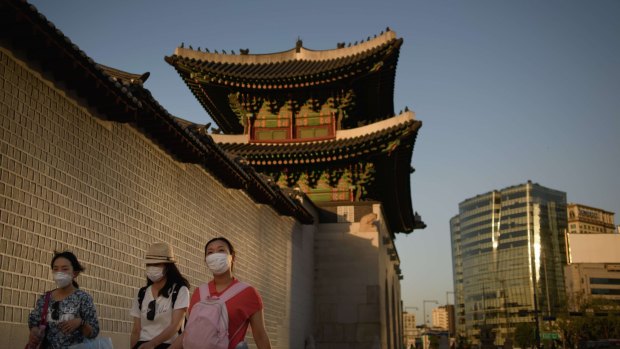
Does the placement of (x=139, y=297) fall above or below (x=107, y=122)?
below

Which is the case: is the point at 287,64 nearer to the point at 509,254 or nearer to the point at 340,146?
the point at 340,146

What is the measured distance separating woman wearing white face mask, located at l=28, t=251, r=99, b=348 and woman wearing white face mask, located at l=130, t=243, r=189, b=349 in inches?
16.3

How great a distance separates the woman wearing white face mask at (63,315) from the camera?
5324mm

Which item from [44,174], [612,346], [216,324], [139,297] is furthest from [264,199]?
[612,346]

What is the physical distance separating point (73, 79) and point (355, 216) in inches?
602

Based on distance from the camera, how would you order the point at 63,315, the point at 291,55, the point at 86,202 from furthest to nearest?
the point at 291,55
the point at 86,202
the point at 63,315

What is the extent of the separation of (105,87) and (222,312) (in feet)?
20.0

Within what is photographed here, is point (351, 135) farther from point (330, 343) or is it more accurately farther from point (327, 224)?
point (330, 343)

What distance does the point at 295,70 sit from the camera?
81.3 feet

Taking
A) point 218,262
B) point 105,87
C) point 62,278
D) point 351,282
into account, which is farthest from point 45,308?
point 351,282

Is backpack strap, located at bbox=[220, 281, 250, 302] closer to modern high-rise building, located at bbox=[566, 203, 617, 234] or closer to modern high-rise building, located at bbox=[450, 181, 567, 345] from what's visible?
modern high-rise building, located at bbox=[450, 181, 567, 345]

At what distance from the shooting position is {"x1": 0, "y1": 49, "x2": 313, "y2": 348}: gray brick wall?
25.6 feet

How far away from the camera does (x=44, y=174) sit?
8477 millimetres

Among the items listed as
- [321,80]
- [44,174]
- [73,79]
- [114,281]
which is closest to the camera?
[44,174]
